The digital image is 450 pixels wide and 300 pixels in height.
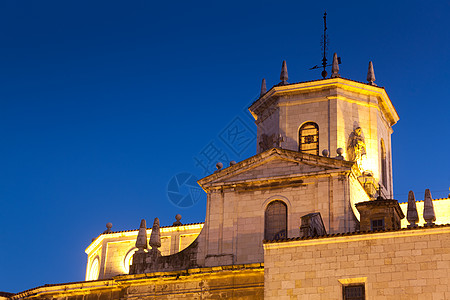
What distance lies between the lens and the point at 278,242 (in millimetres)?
29281

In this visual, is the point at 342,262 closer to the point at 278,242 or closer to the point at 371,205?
the point at 278,242

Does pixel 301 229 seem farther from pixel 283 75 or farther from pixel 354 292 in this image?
pixel 283 75

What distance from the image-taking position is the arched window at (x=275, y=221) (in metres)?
34.6

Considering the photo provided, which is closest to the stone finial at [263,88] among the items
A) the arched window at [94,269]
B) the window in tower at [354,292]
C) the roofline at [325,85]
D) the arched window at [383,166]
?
the roofline at [325,85]

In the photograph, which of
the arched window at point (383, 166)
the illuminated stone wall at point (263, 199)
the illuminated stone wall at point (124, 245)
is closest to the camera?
the illuminated stone wall at point (263, 199)

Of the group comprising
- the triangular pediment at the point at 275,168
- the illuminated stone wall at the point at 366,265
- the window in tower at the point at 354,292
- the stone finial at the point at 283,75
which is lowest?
the window in tower at the point at 354,292

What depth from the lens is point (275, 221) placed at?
35.0 m

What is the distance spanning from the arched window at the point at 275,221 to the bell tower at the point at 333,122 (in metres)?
4.59

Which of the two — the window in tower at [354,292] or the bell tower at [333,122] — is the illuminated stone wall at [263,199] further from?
the window in tower at [354,292]

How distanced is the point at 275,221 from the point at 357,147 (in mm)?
6484

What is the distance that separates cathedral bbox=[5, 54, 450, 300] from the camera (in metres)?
27.6

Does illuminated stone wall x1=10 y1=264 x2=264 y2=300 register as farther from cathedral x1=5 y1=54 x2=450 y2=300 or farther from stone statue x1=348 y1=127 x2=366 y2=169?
stone statue x1=348 y1=127 x2=366 y2=169

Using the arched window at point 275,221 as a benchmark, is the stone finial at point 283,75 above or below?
above

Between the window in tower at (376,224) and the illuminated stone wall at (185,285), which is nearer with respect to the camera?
the window in tower at (376,224)
